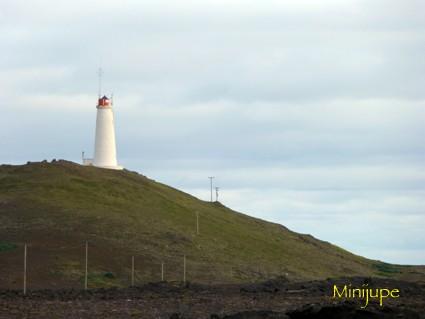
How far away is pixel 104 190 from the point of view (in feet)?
323

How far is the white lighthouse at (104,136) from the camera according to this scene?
4360 inches

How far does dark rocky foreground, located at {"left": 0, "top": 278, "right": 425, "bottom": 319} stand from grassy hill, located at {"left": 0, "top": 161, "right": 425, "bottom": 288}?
14980mm

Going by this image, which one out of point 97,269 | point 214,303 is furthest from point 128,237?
point 214,303

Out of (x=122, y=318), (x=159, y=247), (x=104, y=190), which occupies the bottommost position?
(x=122, y=318)

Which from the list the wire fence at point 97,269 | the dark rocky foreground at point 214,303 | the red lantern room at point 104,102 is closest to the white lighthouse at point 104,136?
the red lantern room at point 104,102

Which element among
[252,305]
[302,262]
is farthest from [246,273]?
[252,305]

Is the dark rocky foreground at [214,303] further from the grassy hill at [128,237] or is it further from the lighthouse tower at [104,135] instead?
the lighthouse tower at [104,135]

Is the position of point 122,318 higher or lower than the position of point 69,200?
lower

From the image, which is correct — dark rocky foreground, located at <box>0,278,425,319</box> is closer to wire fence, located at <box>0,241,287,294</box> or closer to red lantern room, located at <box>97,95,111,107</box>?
wire fence, located at <box>0,241,287,294</box>

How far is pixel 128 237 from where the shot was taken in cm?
8231

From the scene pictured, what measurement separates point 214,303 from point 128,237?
3926 centimetres

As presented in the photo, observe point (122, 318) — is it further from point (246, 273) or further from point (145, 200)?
point (145, 200)

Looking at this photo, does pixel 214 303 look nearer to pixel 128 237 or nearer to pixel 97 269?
pixel 97 269

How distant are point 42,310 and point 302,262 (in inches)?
2131
